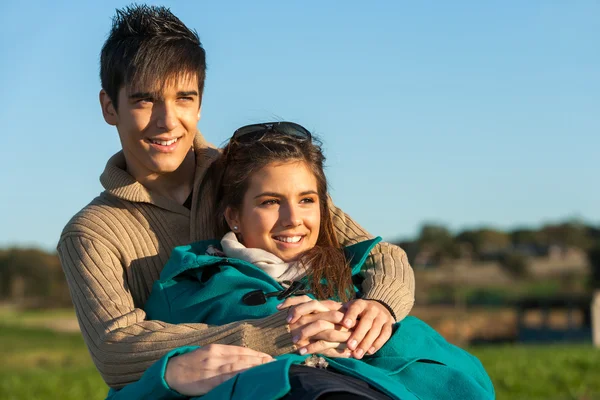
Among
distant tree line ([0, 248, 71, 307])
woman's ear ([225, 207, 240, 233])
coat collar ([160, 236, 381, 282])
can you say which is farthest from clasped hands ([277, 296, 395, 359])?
distant tree line ([0, 248, 71, 307])

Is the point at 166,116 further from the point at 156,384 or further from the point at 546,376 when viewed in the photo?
the point at 546,376

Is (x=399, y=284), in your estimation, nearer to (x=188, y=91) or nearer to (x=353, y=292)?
(x=353, y=292)

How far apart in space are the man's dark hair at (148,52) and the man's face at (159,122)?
1.6 inches

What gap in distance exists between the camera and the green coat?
2.88 metres

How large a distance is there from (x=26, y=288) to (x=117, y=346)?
5899 centimetres

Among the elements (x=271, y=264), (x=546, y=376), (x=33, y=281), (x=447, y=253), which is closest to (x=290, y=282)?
(x=271, y=264)

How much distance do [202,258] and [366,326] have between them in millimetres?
756

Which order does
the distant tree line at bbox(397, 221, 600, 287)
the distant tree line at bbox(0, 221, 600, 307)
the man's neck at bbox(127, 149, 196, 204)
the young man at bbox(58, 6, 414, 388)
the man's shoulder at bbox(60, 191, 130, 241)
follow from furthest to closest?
the distant tree line at bbox(397, 221, 600, 287) → the distant tree line at bbox(0, 221, 600, 307) → the man's neck at bbox(127, 149, 196, 204) → the man's shoulder at bbox(60, 191, 130, 241) → the young man at bbox(58, 6, 414, 388)

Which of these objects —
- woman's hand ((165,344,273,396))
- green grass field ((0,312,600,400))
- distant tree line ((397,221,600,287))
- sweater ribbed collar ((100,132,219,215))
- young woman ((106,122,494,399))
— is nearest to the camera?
woman's hand ((165,344,273,396))

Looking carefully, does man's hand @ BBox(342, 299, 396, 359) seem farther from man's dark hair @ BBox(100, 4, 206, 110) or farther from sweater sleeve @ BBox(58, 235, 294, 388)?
man's dark hair @ BBox(100, 4, 206, 110)

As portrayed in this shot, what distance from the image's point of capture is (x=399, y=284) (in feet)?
11.7

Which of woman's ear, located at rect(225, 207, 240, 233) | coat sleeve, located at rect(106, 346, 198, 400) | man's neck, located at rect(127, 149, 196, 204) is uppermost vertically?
man's neck, located at rect(127, 149, 196, 204)

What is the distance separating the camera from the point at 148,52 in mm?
3684

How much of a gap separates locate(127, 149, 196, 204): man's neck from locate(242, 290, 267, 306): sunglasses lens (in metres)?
0.86
